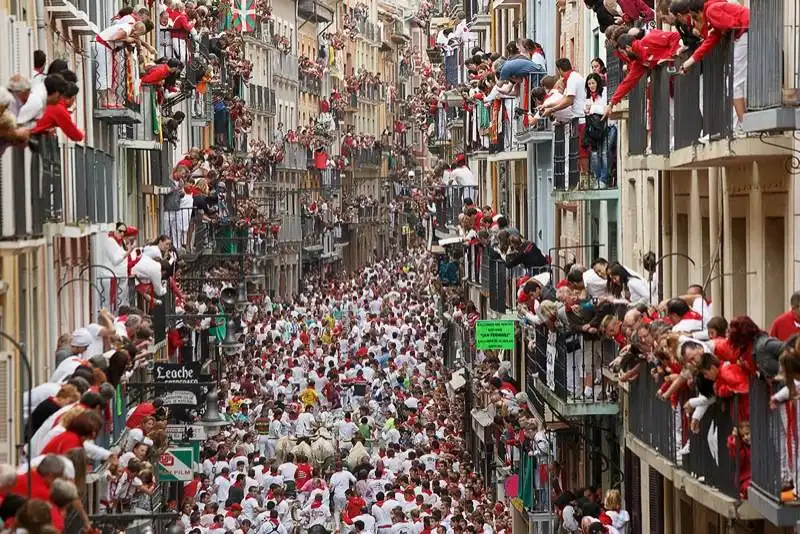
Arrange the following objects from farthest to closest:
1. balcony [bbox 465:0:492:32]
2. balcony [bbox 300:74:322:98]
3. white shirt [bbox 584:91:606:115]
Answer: balcony [bbox 300:74:322:98]
balcony [bbox 465:0:492:32]
white shirt [bbox 584:91:606:115]

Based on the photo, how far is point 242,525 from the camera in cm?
3812

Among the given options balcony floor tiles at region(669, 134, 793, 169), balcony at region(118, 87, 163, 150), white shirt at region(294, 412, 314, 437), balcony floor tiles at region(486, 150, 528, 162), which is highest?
balcony at region(118, 87, 163, 150)

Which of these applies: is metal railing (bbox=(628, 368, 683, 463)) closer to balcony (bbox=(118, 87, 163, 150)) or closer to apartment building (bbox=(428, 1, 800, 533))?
apartment building (bbox=(428, 1, 800, 533))

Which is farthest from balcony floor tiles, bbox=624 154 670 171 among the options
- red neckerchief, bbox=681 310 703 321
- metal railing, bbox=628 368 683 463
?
red neckerchief, bbox=681 310 703 321

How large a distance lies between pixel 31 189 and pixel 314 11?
90.8 meters

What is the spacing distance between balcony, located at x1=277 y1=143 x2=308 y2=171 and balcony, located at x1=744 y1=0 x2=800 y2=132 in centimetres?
8222

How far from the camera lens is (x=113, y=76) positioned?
3569cm

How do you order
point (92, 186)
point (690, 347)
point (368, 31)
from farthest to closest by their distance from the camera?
point (368, 31)
point (92, 186)
point (690, 347)

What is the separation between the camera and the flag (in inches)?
3533

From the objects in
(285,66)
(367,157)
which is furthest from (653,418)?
(367,157)

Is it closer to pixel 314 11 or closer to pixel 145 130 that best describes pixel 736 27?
pixel 145 130

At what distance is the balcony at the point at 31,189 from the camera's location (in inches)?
883

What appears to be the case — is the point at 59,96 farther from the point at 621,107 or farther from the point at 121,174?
the point at 121,174

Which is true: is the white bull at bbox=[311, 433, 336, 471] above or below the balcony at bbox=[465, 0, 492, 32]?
below
